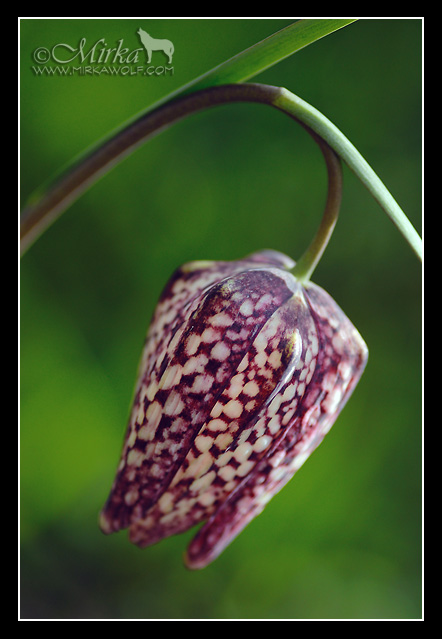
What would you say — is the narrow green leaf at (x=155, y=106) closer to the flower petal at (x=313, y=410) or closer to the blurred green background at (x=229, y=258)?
the flower petal at (x=313, y=410)

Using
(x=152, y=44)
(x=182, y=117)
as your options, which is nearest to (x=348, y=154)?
(x=182, y=117)

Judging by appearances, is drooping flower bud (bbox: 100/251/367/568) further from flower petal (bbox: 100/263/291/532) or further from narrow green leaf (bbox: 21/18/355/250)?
narrow green leaf (bbox: 21/18/355/250)

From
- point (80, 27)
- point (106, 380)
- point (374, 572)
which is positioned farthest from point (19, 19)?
point (374, 572)

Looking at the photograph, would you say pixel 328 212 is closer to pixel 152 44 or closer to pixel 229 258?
pixel 152 44

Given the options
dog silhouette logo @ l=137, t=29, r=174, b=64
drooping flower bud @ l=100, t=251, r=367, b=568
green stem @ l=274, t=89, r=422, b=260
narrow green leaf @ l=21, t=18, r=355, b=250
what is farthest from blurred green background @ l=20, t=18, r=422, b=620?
green stem @ l=274, t=89, r=422, b=260

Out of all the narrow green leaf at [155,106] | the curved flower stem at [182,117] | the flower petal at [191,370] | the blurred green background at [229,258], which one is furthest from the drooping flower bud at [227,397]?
the blurred green background at [229,258]
